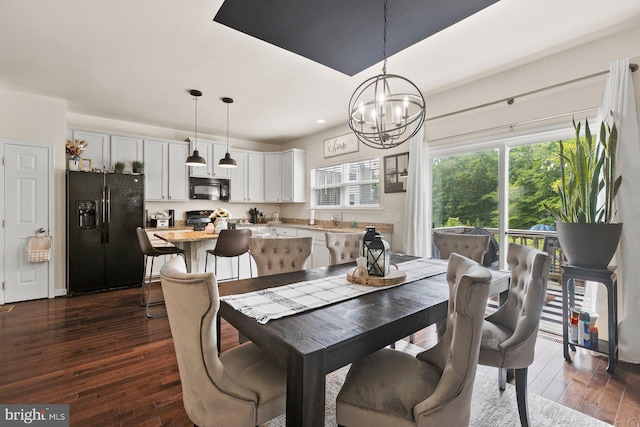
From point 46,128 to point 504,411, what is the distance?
5.65 metres

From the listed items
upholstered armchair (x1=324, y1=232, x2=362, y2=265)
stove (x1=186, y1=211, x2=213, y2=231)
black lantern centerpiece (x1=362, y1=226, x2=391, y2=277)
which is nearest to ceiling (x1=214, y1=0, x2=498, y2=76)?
black lantern centerpiece (x1=362, y1=226, x2=391, y2=277)

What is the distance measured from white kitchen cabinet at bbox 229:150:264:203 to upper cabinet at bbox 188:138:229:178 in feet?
0.63

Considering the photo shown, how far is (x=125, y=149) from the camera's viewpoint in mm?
4711

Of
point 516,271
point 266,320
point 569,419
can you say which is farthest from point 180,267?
point 569,419

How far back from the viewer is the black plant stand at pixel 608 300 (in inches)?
86.2

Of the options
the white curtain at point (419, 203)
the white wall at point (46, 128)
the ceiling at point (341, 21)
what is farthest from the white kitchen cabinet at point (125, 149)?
the white curtain at point (419, 203)

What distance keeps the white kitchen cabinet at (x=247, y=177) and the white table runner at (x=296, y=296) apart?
4.39 meters

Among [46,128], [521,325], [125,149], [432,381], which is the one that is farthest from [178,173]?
[521,325]

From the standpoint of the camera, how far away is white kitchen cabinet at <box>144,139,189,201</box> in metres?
4.93

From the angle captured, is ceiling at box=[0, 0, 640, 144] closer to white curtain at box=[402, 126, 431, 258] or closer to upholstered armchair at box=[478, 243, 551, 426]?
white curtain at box=[402, 126, 431, 258]

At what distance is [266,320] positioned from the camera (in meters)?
1.21

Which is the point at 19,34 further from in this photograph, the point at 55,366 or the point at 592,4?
the point at 592,4

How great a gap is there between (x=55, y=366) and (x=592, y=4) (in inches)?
186

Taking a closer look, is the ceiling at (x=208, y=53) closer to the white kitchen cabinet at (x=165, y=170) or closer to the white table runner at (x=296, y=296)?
the white kitchen cabinet at (x=165, y=170)
